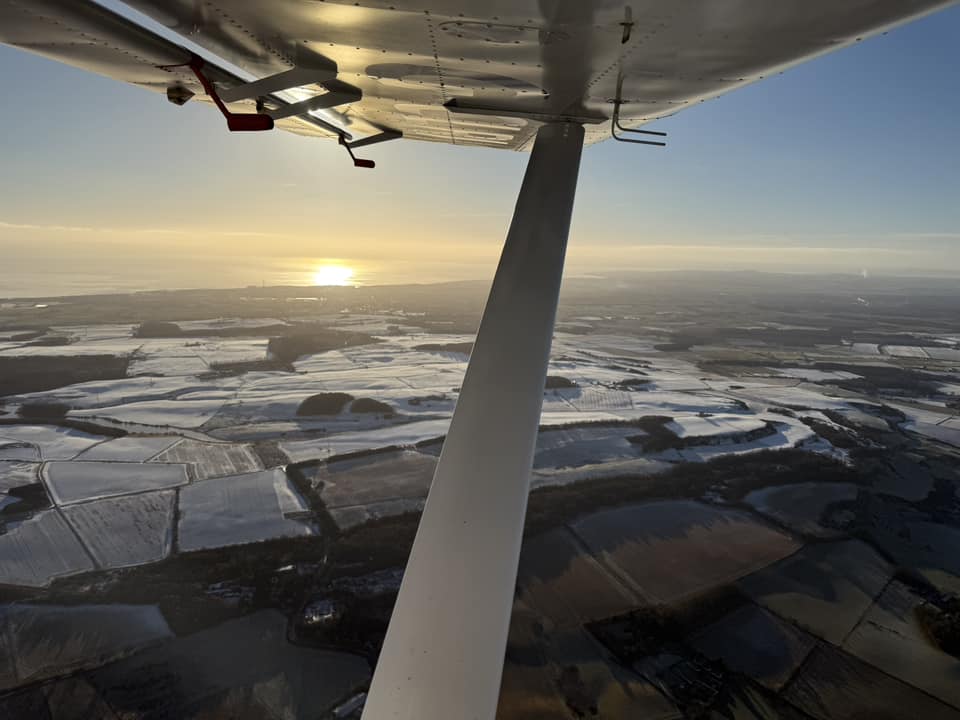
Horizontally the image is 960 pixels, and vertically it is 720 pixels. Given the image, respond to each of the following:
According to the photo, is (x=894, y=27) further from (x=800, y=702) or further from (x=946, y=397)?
(x=946, y=397)

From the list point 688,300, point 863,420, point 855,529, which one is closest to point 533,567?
point 855,529

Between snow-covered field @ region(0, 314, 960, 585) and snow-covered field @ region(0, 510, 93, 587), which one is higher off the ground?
snow-covered field @ region(0, 510, 93, 587)

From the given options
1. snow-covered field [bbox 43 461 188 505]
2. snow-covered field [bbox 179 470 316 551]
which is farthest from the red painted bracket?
snow-covered field [bbox 43 461 188 505]

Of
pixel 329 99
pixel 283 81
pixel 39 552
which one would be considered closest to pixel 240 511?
pixel 39 552

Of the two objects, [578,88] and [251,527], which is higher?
[578,88]

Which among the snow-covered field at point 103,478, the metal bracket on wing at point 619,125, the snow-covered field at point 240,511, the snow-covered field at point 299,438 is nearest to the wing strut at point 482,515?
the metal bracket on wing at point 619,125

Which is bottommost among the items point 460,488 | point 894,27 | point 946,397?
point 946,397

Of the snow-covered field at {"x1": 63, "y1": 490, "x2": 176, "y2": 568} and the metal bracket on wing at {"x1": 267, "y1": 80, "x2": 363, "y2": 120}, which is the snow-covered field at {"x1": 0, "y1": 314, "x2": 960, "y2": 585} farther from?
the metal bracket on wing at {"x1": 267, "y1": 80, "x2": 363, "y2": 120}
